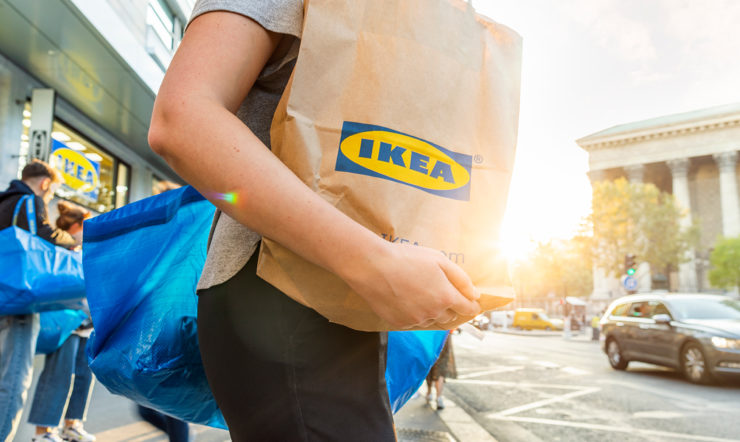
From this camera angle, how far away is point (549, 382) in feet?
31.1

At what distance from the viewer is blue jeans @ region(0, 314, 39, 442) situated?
3109 millimetres

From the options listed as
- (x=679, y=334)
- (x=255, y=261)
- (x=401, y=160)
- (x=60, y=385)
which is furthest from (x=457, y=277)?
(x=679, y=334)

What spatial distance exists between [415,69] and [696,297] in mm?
12144

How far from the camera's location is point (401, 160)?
870mm

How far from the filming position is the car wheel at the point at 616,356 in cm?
1180

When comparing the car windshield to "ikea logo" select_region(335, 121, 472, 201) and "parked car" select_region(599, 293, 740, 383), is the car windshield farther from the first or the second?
"ikea logo" select_region(335, 121, 472, 201)

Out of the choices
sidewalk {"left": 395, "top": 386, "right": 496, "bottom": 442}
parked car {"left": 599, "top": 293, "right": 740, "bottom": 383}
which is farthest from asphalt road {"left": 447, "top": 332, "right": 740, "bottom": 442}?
parked car {"left": 599, "top": 293, "right": 740, "bottom": 383}

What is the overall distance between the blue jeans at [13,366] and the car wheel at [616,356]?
11469mm

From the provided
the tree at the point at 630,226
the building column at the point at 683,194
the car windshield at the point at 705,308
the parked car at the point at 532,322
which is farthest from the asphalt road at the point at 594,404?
the building column at the point at 683,194

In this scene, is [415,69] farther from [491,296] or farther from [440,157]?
[491,296]

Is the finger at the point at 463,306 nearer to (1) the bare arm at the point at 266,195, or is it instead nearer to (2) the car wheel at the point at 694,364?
(1) the bare arm at the point at 266,195

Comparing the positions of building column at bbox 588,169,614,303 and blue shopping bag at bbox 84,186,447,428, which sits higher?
building column at bbox 588,169,614,303

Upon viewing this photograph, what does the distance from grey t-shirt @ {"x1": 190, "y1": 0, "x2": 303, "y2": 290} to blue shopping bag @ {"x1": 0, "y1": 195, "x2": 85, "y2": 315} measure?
2.24m

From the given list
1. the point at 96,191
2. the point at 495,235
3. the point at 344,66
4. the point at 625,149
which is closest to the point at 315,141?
the point at 344,66
